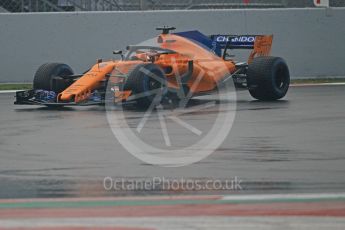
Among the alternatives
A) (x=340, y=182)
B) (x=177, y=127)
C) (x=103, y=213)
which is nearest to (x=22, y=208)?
(x=103, y=213)

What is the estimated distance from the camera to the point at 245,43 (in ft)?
60.6

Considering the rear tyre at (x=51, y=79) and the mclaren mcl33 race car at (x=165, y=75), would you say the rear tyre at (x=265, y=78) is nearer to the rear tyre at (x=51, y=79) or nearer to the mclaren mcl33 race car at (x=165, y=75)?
the mclaren mcl33 race car at (x=165, y=75)

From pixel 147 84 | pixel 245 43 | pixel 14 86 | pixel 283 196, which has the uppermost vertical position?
pixel 245 43

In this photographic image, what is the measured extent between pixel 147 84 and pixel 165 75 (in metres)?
0.75

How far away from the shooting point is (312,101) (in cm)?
1714

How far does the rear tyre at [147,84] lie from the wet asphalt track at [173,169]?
0.79 meters

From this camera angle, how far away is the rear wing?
715 inches

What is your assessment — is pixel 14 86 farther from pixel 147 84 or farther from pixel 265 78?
pixel 265 78

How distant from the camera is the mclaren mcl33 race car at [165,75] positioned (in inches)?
622

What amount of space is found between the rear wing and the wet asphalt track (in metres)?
3.02

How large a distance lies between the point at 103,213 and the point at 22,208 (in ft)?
2.26

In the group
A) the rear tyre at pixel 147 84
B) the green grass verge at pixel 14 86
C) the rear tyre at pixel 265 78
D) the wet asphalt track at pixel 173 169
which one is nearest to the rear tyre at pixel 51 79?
the wet asphalt track at pixel 173 169

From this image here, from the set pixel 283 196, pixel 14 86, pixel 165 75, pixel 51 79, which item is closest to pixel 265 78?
pixel 165 75

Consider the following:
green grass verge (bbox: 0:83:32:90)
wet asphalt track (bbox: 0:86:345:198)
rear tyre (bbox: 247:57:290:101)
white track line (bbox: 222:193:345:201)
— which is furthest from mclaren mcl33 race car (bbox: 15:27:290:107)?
white track line (bbox: 222:193:345:201)
